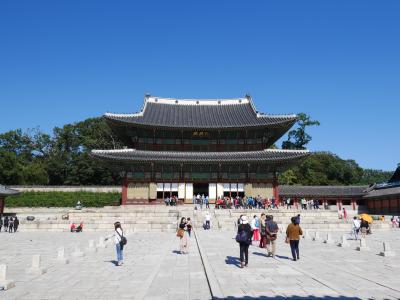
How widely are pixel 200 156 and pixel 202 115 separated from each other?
858cm

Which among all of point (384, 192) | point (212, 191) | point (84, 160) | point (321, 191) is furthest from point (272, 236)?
point (84, 160)

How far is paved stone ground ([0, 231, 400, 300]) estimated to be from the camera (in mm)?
8867

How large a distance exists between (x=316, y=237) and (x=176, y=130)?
26.0m

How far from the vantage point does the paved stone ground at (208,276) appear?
8867 millimetres

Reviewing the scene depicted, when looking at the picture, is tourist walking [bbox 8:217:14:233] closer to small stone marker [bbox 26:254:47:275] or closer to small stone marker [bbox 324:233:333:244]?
small stone marker [bbox 26:254:47:275]

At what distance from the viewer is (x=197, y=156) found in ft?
140

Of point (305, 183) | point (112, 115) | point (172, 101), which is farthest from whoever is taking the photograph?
point (305, 183)

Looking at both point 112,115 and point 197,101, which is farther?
point 197,101

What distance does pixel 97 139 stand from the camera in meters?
81.0

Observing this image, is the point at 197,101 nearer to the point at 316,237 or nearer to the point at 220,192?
the point at 220,192

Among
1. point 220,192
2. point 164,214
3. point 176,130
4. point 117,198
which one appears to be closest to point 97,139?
point 117,198

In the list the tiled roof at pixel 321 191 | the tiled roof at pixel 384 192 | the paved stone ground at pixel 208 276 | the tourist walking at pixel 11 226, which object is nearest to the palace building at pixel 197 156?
the tiled roof at pixel 321 191

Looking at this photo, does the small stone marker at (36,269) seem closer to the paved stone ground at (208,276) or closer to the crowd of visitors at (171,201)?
the paved stone ground at (208,276)

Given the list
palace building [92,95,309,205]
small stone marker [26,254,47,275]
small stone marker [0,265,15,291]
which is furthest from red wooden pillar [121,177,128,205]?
small stone marker [0,265,15,291]
